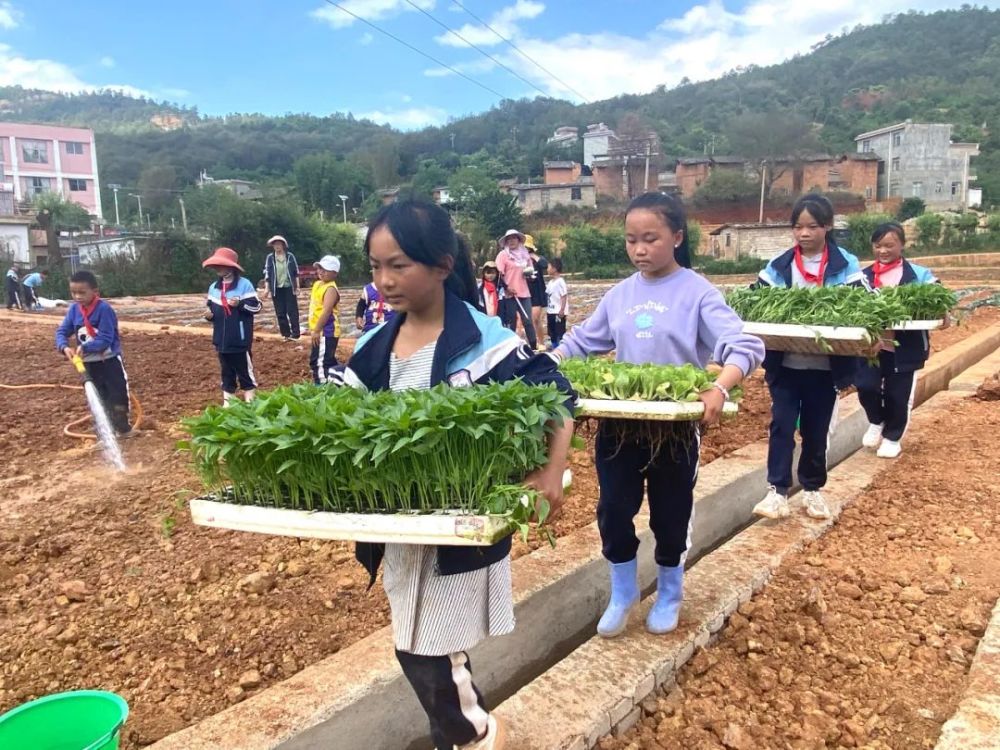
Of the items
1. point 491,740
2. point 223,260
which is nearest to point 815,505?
point 491,740

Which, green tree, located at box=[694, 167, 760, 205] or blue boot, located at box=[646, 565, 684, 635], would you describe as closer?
blue boot, located at box=[646, 565, 684, 635]

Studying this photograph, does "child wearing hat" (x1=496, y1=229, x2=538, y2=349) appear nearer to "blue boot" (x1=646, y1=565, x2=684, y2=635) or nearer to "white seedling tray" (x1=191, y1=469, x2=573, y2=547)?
"blue boot" (x1=646, y1=565, x2=684, y2=635)

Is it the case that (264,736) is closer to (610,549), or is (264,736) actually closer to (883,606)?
(610,549)

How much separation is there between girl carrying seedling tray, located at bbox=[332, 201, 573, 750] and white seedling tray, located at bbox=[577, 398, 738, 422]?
40cm

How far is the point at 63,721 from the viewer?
2.42m

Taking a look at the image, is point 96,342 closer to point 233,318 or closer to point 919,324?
point 233,318

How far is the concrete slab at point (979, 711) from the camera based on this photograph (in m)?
2.35

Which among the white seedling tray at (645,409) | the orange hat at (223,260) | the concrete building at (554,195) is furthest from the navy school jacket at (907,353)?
the concrete building at (554,195)

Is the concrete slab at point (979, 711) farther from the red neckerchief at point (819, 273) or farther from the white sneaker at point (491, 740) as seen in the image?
the red neckerchief at point (819, 273)

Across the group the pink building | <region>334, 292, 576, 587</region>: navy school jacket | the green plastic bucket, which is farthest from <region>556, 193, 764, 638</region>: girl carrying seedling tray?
the pink building

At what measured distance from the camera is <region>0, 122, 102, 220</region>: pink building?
77.4m

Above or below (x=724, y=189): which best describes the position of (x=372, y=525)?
below

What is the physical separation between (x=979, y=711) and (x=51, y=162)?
94563 mm

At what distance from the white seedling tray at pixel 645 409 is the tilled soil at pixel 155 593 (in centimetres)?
132
